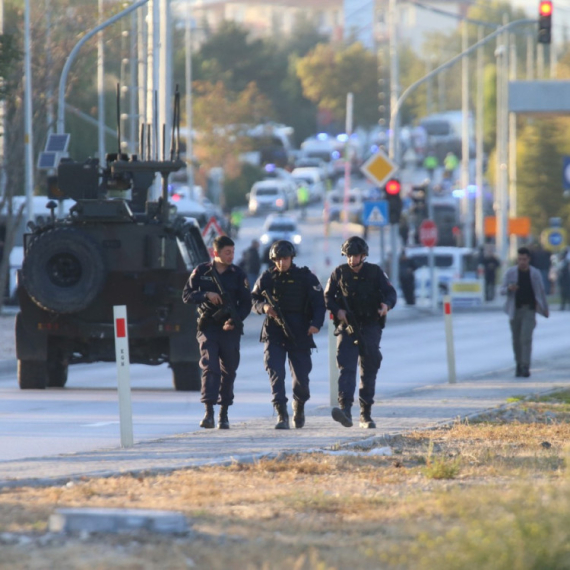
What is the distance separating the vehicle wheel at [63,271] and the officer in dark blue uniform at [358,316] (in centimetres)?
484

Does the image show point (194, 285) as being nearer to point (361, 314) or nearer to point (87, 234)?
point (361, 314)

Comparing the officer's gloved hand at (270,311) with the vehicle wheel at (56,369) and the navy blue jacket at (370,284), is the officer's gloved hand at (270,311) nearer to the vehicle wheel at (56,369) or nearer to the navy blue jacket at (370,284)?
the navy blue jacket at (370,284)

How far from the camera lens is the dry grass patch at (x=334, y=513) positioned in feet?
20.9

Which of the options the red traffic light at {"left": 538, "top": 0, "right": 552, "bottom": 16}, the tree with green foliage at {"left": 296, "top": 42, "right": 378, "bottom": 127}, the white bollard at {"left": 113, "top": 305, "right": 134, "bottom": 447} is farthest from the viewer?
the tree with green foliage at {"left": 296, "top": 42, "right": 378, "bottom": 127}

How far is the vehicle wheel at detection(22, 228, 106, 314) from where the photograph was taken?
57.0ft

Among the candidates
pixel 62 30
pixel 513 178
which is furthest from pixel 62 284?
pixel 513 178

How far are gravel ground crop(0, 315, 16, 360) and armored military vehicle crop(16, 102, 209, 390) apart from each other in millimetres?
4511

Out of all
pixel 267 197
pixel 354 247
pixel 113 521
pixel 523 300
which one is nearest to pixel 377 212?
pixel 523 300

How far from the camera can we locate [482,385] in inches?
725

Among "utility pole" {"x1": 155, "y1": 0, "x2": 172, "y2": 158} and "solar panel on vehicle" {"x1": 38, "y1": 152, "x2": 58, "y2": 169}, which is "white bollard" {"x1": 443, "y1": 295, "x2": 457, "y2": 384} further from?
"utility pole" {"x1": 155, "y1": 0, "x2": 172, "y2": 158}

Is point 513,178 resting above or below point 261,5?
below

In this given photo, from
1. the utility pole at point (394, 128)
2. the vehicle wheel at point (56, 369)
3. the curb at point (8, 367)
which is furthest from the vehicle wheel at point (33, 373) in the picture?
A: the utility pole at point (394, 128)

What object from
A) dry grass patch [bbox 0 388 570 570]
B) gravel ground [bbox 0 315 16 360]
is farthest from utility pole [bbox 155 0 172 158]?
dry grass patch [bbox 0 388 570 570]

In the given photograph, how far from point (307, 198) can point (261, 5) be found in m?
95.2
